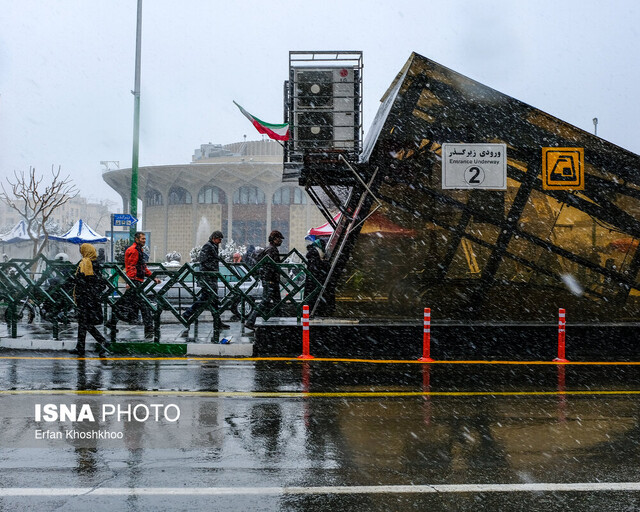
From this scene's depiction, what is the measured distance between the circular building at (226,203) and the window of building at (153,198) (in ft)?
4.76

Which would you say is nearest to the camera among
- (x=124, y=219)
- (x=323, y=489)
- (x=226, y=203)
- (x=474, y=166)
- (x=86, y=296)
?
(x=323, y=489)

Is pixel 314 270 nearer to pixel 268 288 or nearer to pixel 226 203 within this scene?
pixel 268 288

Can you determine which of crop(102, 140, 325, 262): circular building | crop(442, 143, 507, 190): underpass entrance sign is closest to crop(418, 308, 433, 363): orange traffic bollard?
crop(442, 143, 507, 190): underpass entrance sign

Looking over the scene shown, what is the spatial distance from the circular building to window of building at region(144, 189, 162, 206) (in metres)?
1.45

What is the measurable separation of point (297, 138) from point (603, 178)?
5.67 m

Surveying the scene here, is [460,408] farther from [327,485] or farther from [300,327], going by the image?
Answer: [300,327]

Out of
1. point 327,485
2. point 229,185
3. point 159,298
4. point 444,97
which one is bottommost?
point 327,485

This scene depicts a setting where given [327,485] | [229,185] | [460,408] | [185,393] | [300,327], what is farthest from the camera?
[229,185]

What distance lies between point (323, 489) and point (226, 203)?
80.3 m

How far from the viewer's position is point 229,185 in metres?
81.5

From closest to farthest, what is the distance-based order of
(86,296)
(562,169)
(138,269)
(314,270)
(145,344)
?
(86,296)
(145,344)
(562,169)
(138,269)
(314,270)

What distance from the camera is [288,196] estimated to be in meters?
82.8

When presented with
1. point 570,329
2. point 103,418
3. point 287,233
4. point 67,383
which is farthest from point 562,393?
point 287,233

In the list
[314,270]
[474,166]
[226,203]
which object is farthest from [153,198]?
[474,166]
